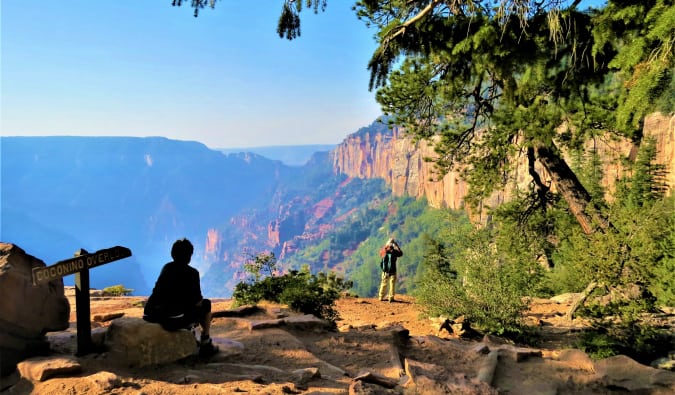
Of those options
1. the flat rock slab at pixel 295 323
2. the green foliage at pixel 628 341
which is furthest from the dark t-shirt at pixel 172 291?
the green foliage at pixel 628 341

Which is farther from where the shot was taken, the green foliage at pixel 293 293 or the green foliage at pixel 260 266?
the green foliage at pixel 260 266

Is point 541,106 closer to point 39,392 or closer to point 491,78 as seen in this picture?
point 491,78

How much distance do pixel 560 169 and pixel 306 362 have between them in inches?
339

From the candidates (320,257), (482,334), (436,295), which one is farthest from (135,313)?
(320,257)

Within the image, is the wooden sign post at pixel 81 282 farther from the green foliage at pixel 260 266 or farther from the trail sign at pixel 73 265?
the green foliage at pixel 260 266

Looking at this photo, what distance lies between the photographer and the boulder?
4566mm

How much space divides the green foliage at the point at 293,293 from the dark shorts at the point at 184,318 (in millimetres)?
3410

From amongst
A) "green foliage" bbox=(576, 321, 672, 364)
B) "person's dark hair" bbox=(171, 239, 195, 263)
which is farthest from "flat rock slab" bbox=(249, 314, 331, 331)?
"green foliage" bbox=(576, 321, 672, 364)

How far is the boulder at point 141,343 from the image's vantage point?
15.0 ft

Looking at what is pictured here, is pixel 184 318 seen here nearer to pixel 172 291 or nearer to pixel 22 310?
pixel 172 291

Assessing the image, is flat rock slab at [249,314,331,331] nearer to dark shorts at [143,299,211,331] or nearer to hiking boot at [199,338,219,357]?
hiking boot at [199,338,219,357]

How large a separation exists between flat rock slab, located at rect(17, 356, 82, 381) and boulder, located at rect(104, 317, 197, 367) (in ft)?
1.39

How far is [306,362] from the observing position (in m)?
5.47

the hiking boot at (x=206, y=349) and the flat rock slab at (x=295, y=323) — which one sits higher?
the hiking boot at (x=206, y=349)
